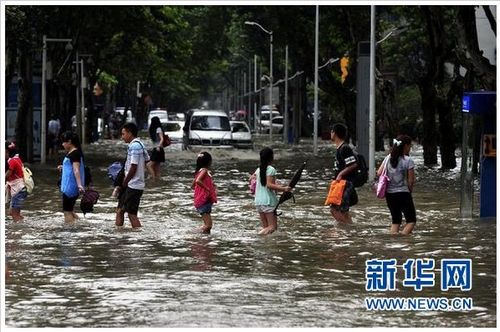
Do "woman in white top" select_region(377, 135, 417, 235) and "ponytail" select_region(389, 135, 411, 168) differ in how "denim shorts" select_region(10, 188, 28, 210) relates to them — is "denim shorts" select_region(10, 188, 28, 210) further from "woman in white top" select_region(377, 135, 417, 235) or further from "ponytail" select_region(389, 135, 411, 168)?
"ponytail" select_region(389, 135, 411, 168)

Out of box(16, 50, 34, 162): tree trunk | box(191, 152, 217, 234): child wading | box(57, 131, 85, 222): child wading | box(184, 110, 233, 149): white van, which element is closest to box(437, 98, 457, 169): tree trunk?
box(16, 50, 34, 162): tree trunk

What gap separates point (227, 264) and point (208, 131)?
33102 mm

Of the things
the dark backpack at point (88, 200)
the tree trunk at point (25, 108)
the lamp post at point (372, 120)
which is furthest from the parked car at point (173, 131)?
the dark backpack at point (88, 200)

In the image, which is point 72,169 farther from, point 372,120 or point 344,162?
point 372,120

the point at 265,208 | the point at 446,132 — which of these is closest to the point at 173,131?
the point at 446,132

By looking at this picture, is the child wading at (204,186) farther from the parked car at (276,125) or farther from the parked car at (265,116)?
the parked car at (265,116)

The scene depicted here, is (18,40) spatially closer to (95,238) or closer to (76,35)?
(76,35)

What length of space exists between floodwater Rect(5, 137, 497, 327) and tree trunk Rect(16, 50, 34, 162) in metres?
11.9

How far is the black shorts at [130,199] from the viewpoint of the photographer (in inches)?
701

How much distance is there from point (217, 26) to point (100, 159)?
3098cm

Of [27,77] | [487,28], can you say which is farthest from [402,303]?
[487,28]

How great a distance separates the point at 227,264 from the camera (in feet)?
47.3

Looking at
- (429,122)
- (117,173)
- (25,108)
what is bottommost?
(117,173)

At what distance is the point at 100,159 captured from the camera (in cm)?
4316
